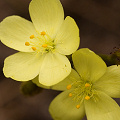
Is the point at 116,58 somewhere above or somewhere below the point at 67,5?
above

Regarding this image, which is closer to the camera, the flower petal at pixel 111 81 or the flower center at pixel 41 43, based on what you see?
the flower petal at pixel 111 81

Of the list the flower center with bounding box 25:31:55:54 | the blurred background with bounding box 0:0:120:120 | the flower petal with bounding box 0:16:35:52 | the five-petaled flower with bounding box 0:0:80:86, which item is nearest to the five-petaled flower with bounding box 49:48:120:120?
the five-petaled flower with bounding box 0:0:80:86

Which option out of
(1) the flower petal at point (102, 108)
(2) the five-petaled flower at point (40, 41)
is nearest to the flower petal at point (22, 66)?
(2) the five-petaled flower at point (40, 41)

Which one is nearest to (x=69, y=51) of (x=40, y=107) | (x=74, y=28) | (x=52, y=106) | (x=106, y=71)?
(x=74, y=28)

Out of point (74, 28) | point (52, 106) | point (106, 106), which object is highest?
point (74, 28)

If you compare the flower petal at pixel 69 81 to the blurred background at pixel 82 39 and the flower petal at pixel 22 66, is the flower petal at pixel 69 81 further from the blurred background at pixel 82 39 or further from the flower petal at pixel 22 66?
the blurred background at pixel 82 39

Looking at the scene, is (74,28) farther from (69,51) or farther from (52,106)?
(52,106)

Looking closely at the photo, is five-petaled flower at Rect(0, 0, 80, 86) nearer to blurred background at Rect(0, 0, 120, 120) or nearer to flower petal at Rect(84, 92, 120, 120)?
flower petal at Rect(84, 92, 120, 120)

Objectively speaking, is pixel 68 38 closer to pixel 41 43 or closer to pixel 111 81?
pixel 41 43
